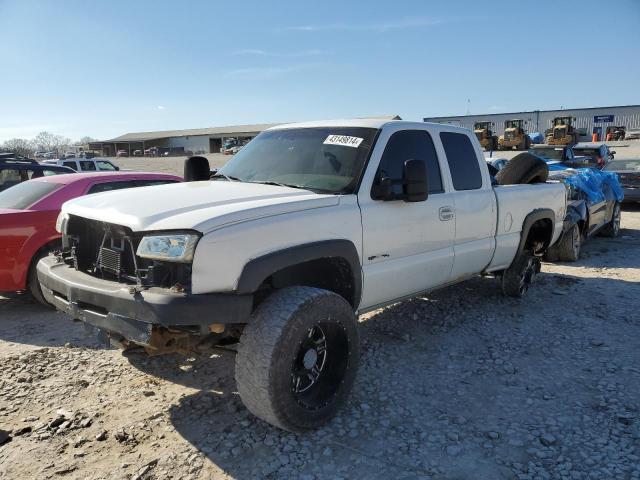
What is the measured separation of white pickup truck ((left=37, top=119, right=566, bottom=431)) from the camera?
2.74 metres

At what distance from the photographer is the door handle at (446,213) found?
4211mm

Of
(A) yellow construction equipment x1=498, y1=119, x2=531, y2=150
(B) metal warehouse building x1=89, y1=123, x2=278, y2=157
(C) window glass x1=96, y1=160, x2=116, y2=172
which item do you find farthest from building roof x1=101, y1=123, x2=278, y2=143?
(C) window glass x1=96, y1=160, x2=116, y2=172

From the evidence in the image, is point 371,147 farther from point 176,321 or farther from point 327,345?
point 176,321

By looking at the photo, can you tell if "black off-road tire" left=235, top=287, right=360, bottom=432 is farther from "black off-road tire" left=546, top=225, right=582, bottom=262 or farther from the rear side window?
"black off-road tire" left=546, top=225, right=582, bottom=262

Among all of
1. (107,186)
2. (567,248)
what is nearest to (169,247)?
(107,186)

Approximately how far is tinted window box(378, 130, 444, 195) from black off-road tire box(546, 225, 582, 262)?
15.1 feet

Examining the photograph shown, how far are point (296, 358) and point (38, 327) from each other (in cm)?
330

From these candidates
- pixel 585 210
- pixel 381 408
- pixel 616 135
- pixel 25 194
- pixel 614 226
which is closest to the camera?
pixel 381 408

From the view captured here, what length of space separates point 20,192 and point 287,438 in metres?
4.61

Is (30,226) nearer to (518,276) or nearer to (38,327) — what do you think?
(38,327)

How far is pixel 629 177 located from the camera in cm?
1305

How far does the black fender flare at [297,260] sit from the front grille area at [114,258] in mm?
324

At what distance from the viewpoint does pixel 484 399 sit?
359cm

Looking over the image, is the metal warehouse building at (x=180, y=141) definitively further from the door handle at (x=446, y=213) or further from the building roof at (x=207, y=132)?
the door handle at (x=446, y=213)
